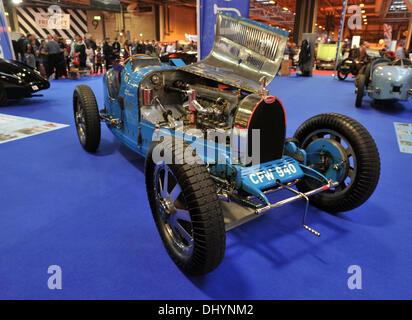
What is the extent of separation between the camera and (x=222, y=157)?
8.82 feet

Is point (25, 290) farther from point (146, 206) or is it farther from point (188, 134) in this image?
point (188, 134)

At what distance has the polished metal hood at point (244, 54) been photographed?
291 centimetres

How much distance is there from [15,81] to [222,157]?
23.1 ft

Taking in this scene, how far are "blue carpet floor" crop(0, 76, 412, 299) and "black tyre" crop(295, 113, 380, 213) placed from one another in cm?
20

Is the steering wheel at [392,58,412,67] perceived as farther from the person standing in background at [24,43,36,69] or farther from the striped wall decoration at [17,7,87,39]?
the striped wall decoration at [17,7,87,39]

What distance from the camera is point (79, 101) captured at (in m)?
4.59

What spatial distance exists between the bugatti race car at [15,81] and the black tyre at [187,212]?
22.4 ft

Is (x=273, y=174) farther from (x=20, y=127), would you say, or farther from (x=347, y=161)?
(x=20, y=127)

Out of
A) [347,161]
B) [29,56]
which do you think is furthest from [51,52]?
[347,161]

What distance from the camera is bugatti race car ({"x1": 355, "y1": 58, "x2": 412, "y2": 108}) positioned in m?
7.00

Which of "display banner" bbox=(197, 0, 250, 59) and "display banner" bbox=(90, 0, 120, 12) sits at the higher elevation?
"display banner" bbox=(90, 0, 120, 12)

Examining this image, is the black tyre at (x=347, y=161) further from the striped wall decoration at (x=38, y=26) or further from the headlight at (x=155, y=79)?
the striped wall decoration at (x=38, y=26)

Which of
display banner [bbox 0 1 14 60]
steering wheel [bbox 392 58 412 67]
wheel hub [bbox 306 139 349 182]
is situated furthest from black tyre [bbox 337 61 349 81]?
display banner [bbox 0 1 14 60]
